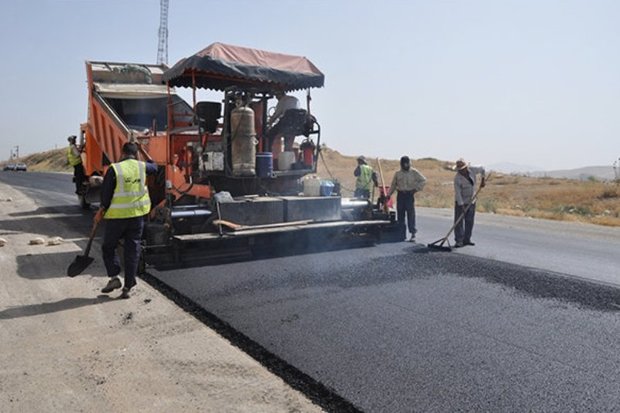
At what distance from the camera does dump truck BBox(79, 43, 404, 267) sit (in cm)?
607

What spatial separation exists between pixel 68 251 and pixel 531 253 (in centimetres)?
630

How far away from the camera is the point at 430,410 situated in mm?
2695

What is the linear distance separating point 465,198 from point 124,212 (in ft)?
17.4

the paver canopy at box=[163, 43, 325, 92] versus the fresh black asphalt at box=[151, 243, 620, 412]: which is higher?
the paver canopy at box=[163, 43, 325, 92]

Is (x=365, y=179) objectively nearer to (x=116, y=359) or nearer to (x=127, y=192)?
(x=127, y=192)

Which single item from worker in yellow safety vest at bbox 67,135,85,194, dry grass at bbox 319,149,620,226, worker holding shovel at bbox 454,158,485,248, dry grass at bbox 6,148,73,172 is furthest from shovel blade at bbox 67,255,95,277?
dry grass at bbox 6,148,73,172

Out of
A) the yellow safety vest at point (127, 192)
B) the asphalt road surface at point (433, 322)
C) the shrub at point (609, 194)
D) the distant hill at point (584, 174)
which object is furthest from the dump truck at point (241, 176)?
the distant hill at point (584, 174)

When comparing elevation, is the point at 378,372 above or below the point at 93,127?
below

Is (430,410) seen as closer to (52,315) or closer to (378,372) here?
(378,372)

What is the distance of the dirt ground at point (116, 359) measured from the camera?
9.17ft

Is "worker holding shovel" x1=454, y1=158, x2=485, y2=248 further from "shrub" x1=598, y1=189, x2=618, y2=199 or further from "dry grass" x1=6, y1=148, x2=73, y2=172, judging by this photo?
"dry grass" x1=6, y1=148, x2=73, y2=172

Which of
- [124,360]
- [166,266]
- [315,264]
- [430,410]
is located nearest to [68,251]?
[166,266]

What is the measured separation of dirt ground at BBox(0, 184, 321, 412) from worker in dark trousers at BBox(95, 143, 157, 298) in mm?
239

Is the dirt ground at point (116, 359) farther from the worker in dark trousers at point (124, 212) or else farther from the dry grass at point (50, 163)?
the dry grass at point (50, 163)
